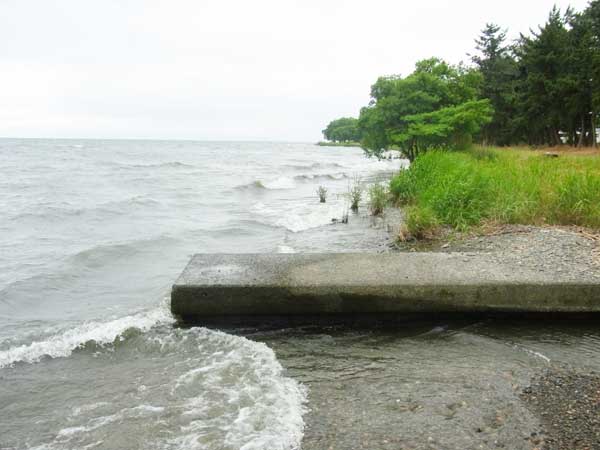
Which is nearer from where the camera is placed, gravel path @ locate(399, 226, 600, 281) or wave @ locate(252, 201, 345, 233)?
gravel path @ locate(399, 226, 600, 281)

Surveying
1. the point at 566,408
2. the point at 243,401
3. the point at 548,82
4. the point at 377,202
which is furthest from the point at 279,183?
the point at 566,408

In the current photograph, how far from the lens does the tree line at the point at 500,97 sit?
2348cm

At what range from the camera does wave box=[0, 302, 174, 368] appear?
4730mm

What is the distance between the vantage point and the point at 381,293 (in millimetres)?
5020

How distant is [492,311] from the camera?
16.4 ft

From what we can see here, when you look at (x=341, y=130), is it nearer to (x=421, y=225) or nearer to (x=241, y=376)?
(x=421, y=225)

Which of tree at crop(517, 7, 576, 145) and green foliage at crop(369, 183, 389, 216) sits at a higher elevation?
tree at crop(517, 7, 576, 145)

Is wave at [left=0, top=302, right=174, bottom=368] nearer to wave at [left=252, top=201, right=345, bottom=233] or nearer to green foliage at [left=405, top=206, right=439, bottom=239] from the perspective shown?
green foliage at [left=405, top=206, right=439, bottom=239]

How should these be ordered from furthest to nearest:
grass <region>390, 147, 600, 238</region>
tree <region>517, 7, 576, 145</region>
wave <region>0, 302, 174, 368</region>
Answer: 1. tree <region>517, 7, 576, 145</region>
2. grass <region>390, 147, 600, 238</region>
3. wave <region>0, 302, 174, 368</region>

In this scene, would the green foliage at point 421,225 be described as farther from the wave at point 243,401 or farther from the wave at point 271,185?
the wave at point 271,185

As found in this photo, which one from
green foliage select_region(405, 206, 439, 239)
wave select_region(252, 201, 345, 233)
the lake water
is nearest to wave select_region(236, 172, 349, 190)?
wave select_region(252, 201, 345, 233)

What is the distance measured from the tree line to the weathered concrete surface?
17317 mm

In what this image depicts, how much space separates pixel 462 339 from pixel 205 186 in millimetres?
21582

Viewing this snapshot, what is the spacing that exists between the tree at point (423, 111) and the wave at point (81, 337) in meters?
18.4
